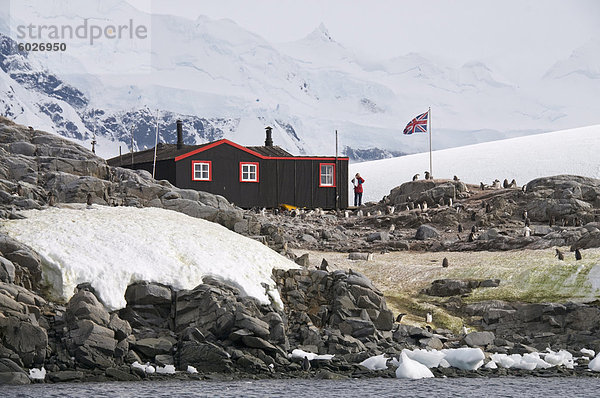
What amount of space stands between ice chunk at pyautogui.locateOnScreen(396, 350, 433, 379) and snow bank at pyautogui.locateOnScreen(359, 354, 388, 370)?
46cm

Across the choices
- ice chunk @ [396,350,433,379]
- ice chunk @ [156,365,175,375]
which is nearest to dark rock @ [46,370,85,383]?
ice chunk @ [156,365,175,375]

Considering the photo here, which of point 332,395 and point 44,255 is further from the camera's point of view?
point 44,255

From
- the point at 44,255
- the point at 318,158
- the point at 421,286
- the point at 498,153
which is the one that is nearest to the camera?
the point at 44,255

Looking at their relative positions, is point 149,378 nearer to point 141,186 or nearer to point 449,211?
Result: point 141,186

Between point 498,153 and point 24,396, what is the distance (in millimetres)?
102435

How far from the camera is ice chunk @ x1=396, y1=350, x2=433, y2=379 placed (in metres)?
21.0

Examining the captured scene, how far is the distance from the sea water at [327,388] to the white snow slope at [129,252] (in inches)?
156

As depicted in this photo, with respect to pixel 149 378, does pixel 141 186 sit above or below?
above

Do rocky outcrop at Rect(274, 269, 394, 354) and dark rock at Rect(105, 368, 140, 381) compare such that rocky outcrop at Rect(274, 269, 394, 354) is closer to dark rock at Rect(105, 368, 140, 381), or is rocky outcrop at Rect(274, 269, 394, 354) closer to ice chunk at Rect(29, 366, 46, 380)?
dark rock at Rect(105, 368, 140, 381)

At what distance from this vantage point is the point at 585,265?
29.3m

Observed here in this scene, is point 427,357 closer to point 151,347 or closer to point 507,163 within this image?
point 151,347

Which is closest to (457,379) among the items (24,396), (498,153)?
(24,396)

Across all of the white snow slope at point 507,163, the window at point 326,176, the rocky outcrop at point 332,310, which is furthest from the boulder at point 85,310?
the white snow slope at point 507,163

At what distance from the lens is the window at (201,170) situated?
55438mm
